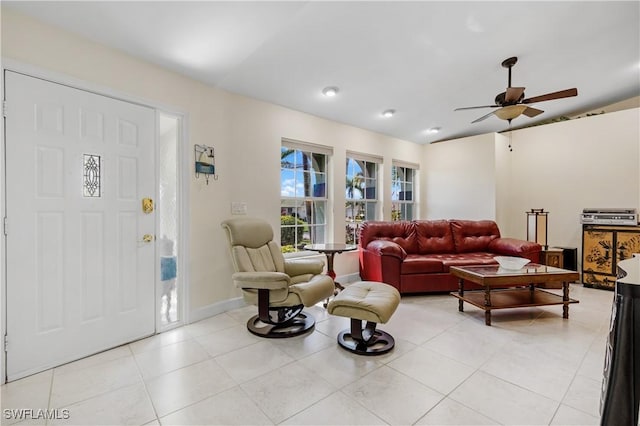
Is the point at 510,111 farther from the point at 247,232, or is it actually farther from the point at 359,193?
the point at 247,232

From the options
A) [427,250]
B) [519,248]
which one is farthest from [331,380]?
[519,248]

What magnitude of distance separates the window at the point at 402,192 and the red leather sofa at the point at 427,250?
39.0 inches

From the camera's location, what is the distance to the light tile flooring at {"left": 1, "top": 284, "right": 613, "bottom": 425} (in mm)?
1586

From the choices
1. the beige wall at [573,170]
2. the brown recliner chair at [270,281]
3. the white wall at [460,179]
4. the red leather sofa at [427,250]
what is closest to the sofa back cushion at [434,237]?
the red leather sofa at [427,250]

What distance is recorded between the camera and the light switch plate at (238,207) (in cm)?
328

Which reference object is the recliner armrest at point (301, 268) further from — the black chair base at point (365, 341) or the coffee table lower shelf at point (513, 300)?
the coffee table lower shelf at point (513, 300)

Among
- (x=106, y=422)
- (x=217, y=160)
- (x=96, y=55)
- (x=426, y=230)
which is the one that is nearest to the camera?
(x=106, y=422)

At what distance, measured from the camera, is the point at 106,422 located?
154cm

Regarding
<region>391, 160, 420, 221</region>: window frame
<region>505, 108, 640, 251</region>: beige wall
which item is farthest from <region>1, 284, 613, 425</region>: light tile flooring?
<region>391, 160, 420, 221</region>: window frame

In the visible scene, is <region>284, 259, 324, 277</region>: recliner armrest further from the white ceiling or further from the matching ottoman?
the white ceiling

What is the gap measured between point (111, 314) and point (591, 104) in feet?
22.8

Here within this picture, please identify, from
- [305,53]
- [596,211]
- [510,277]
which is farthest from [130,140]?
[596,211]

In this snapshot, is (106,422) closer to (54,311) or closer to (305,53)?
(54,311)

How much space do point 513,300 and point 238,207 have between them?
317 cm
